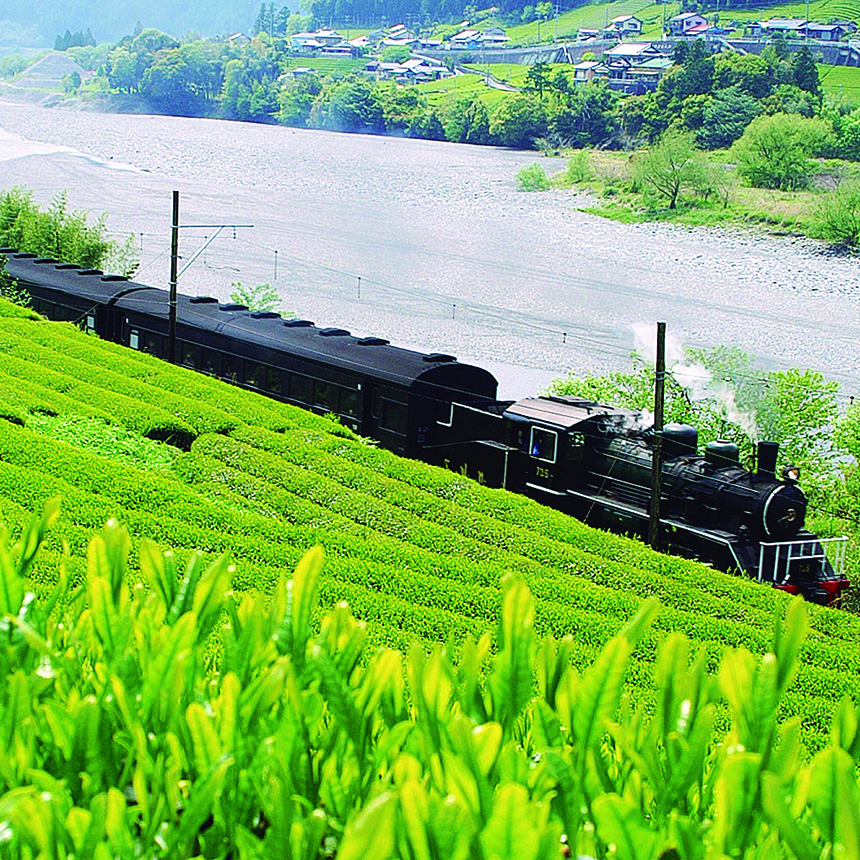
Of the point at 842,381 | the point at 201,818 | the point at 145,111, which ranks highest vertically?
the point at 145,111

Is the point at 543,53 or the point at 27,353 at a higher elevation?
the point at 543,53

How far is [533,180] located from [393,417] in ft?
124

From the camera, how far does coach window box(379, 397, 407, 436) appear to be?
17.0m

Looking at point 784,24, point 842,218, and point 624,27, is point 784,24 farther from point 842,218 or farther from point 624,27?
point 842,218

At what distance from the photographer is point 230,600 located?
2549 millimetres

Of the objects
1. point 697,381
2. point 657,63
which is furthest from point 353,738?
point 657,63

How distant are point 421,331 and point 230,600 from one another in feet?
113

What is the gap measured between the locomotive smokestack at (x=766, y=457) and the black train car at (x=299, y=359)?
4.43 metres

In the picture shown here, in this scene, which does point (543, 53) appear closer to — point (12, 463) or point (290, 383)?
point (290, 383)

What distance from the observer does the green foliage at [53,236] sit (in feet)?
104

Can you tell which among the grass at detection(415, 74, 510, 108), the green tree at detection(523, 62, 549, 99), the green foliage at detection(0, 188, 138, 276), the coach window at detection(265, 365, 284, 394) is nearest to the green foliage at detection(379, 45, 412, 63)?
the grass at detection(415, 74, 510, 108)

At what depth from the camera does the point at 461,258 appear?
149 feet

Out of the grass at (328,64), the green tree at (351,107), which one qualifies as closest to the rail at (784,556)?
the green tree at (351,107)

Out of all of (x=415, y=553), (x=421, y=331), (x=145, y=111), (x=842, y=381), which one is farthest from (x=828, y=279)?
(x=145, y=111)
